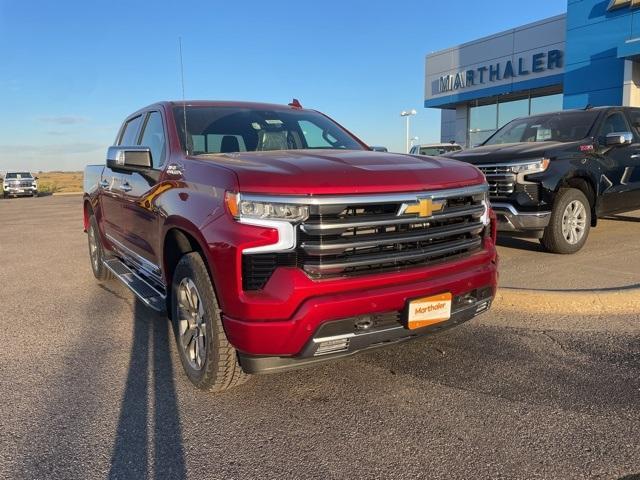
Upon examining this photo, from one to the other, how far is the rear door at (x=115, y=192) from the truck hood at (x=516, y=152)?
4.03 metres

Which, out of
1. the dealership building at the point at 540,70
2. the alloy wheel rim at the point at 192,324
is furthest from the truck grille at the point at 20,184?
the alloy wheel rim at the point at 192,324

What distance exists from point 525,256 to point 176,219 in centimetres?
486

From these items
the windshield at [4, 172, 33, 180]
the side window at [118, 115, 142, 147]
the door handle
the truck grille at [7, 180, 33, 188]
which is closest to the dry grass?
the windshield at [4, 172, 33, 180]

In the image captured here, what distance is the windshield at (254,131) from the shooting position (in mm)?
4125

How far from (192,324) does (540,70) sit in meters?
22.5

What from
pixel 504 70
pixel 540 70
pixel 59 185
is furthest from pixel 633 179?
pixel 59 185

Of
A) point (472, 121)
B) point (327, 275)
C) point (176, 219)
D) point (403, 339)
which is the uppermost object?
point (472, 121)

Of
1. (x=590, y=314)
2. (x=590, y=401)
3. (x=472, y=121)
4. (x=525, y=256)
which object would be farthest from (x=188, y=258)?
(x=472, y=121)

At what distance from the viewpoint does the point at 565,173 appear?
6.43 m

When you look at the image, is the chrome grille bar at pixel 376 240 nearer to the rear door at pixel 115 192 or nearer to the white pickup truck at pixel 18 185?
the rear door at pixel 115 192

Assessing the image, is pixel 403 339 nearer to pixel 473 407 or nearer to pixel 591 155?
pixel 473 407

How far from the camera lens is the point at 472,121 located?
2708 cm

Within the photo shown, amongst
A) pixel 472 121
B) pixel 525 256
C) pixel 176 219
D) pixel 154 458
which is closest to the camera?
pixel 154 458

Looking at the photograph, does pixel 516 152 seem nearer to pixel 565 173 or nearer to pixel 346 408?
pixel 565 173
